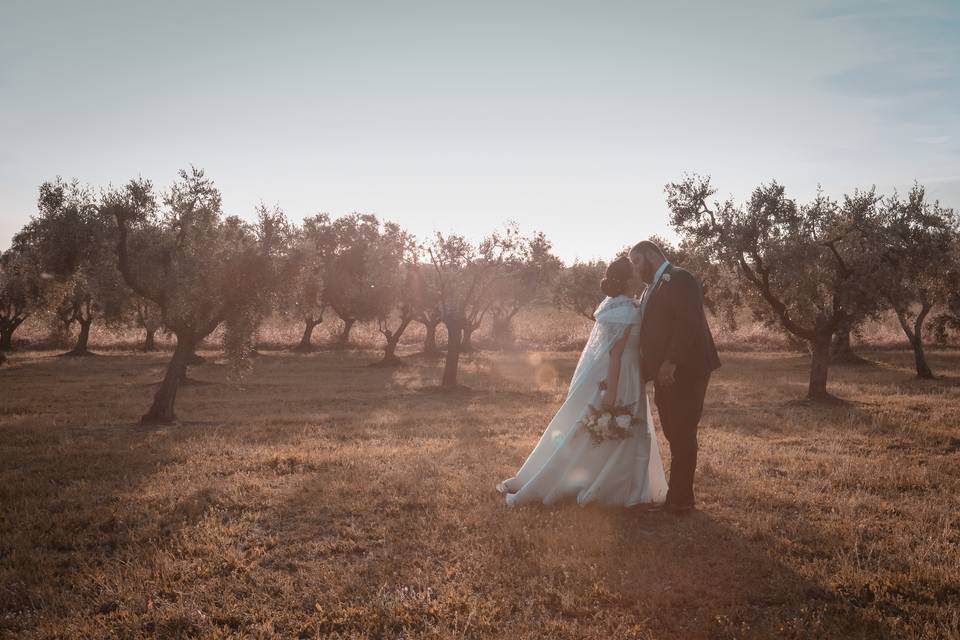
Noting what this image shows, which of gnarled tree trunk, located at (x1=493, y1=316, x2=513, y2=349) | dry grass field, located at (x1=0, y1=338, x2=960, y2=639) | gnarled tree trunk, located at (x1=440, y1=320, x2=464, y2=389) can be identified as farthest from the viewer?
gnarled tree trunk, located at (x1=493, y1=316, x2=513, y2=349)

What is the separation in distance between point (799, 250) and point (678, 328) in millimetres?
15909

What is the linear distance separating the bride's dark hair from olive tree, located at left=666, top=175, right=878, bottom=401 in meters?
14.8

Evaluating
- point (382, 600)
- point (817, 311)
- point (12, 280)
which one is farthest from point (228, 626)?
point (12, 280)

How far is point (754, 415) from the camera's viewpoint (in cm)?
1870

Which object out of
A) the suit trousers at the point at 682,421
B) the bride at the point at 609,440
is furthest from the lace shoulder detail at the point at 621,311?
the suit trousers at the point at 682,421

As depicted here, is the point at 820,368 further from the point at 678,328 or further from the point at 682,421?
the point at 678,328

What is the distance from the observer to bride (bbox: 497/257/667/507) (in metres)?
7.72

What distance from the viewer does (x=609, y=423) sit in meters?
7.61

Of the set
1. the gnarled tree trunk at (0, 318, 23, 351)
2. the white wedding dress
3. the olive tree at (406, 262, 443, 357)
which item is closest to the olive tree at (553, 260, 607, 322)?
the olive tree at (406, 262, 443, 357)

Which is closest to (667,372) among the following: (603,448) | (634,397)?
(634,397)

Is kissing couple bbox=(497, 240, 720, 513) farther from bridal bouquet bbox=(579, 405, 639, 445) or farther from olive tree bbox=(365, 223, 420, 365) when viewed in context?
olive tree bbox=(365, 223, 420, 365)

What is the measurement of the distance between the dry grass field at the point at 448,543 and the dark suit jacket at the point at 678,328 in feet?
6.71

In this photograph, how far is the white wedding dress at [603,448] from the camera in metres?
7.77

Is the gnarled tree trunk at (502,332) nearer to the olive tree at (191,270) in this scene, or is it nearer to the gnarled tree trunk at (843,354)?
the gnarled tree trunk at (843,354)
